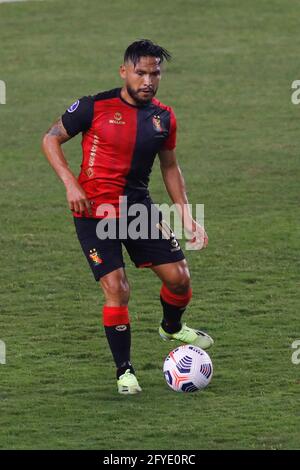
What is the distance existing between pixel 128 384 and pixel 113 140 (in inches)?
72.1

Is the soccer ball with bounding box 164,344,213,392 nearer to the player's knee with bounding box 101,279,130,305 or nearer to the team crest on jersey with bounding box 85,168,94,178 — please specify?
the player's knee with bounding box 101,279,130,305

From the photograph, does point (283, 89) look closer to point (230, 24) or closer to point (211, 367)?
point (230, 24)

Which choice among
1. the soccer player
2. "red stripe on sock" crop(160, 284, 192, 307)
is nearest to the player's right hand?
the soccer player

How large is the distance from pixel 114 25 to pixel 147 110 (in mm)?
18731

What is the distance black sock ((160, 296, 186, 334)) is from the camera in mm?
10023

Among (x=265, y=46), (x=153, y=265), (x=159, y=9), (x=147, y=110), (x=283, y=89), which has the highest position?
(x=159, y=9)

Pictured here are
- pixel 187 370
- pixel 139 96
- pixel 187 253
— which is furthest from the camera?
pixel 187 253

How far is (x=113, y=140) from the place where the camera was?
9.48 meters

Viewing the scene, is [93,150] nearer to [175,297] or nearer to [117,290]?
[117,290]

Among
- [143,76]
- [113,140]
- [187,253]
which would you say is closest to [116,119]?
[113,140]

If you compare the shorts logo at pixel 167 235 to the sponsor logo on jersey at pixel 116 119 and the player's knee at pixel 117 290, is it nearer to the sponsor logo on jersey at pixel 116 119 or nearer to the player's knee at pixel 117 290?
the player's knee at pixel 117 290

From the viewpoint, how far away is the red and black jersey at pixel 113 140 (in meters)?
9.48
